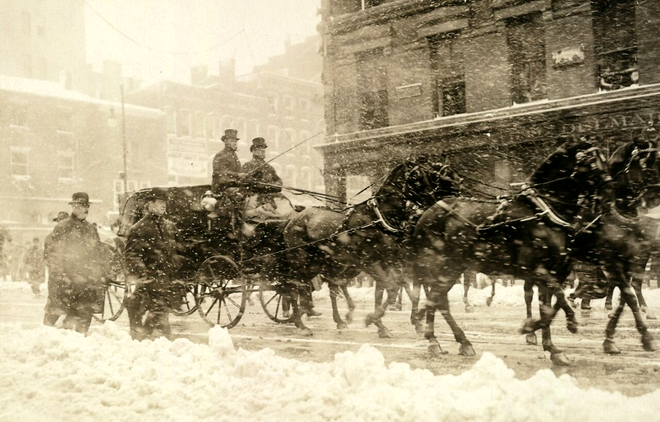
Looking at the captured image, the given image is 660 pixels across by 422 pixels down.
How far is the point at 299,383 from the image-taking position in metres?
4.70

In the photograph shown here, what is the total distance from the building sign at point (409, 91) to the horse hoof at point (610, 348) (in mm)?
10883

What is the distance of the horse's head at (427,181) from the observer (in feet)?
23.4

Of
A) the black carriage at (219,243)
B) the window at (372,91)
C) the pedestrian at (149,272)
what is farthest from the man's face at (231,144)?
the window at (372,91)

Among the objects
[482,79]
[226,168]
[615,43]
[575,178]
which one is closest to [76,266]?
[226,168]

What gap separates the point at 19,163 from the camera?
11.2m

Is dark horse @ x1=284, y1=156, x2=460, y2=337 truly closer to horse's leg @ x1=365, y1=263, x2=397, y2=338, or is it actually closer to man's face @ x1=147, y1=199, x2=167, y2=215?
horse's leg @ x1=365, y1=263, x2=397, y2=338

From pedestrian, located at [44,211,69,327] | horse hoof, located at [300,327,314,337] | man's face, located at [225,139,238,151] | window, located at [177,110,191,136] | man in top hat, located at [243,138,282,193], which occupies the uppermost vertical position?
window, located at [177,110,191,136]

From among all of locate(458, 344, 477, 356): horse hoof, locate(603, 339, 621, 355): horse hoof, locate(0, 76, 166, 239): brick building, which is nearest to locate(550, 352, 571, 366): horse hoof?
locate(603, 339, 621, 355): horse hoof

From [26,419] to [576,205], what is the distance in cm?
555

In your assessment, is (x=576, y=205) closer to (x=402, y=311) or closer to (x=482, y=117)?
(x=402, y=311)

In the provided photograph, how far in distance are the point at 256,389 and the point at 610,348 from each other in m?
3.91

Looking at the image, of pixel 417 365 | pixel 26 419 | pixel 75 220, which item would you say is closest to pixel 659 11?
pixel 417 365

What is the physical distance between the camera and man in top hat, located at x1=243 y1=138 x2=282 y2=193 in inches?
345

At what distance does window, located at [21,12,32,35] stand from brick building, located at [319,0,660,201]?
6.54 meters
